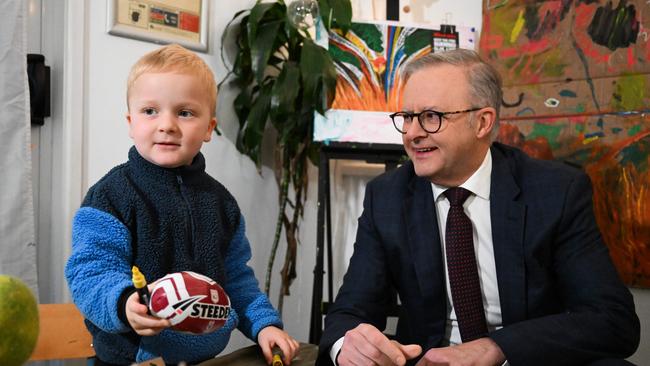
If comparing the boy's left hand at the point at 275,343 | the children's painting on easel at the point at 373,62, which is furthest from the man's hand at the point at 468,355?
the children's painting on easel at the point at 373,62

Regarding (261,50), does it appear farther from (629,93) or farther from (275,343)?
(275,343)

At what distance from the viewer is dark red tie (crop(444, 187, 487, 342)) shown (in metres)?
1.55

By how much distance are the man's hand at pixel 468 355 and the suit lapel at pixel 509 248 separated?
182 millimetres

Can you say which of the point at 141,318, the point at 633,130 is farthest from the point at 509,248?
the point at 633,130

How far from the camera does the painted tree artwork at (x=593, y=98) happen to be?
7.97ft

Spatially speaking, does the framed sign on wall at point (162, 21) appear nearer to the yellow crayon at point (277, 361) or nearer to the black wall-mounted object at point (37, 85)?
the black wall-mounted object at point (37, 85)

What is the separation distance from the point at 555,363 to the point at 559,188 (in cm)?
44

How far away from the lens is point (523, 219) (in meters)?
1.54

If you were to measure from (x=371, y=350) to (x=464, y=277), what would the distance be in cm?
40

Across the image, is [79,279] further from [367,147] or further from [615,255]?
[615,255]

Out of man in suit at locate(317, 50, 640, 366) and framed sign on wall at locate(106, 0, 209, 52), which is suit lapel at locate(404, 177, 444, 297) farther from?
framed sign on wall at locate(106, 0, 209, 52)

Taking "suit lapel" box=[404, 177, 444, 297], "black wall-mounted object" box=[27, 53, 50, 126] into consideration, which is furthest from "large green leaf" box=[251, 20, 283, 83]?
"suit lapel" box=[404, 177, 444, 297]

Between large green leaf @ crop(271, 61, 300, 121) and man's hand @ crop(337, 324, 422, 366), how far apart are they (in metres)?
1.63

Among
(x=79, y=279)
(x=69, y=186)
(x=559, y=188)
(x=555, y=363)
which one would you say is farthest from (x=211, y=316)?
(x=69, y=186)
